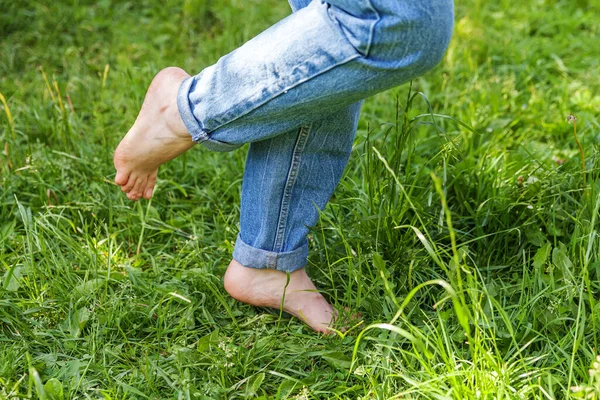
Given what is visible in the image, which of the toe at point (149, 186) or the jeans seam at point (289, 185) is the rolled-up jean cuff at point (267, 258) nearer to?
the jeans seam at point (289, 185)

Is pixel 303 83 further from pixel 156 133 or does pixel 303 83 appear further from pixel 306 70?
A: pixel 156 133

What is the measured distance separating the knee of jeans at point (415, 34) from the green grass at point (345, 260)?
0.22 m

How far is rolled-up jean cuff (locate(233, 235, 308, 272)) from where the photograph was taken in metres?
1.60

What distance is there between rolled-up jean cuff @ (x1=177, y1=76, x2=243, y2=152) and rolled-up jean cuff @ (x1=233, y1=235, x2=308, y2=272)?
1.03 ft

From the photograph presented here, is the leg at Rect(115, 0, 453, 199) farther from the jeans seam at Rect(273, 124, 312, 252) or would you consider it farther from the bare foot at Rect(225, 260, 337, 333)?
the bare foot at Rect(225, 260, 337, 333)

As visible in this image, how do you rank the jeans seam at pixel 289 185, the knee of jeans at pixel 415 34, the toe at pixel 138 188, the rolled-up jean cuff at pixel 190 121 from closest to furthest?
the knee of jeans at pixel 415 34
the rolled-up jean cuff at pixel 190 121
the jeans seam at pixel 289 185
the toe at pixel 138 188

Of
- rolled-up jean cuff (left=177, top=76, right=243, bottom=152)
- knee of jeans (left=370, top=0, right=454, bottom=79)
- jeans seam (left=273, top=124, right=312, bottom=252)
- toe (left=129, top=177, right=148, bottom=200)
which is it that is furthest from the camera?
toe (left=129, top=177, right=148, bottom=200)

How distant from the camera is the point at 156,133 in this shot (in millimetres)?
1434

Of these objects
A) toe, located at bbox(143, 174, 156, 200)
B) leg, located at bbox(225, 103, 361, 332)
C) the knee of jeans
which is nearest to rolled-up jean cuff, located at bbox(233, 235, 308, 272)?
leg, located at bbox(225, 103, 361, 332)

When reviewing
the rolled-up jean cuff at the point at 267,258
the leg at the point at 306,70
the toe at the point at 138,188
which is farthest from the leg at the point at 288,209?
the toe at the point at 138,188

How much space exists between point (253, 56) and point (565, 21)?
6.99 feet

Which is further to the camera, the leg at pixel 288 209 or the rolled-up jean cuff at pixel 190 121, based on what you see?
the leg at pixel 288 209

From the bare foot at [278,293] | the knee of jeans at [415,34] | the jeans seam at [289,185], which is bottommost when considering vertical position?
the bare foot at [278,293]

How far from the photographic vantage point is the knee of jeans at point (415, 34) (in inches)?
46.0
